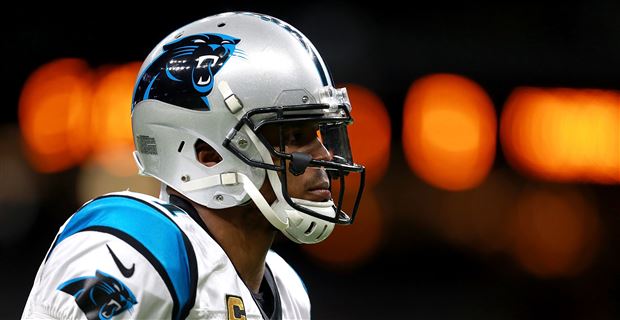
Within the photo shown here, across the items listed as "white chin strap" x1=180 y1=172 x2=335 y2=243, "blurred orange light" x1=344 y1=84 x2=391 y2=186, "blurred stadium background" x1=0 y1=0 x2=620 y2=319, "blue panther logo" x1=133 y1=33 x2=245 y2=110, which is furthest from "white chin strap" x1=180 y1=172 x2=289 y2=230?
"blurred orange light" x1=344 y1=84 x2=391 y2=186

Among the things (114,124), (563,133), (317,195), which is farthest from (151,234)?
(563,133)

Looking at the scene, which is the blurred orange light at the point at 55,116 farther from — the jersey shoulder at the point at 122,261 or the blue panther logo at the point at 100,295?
the blue panther logo at the point at 100,295

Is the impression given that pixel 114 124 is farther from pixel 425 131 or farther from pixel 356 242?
pixel 425 131

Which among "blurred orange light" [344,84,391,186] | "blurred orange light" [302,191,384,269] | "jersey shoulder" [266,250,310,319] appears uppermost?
"jersey shoulder" [266,250,310,319]

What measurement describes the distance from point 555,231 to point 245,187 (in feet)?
10.9

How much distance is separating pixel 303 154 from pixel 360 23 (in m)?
3.17

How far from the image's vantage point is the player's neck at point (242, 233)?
1711 mm

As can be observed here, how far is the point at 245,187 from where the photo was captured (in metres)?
1.68

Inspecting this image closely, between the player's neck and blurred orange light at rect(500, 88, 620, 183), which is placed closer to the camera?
the player's neck

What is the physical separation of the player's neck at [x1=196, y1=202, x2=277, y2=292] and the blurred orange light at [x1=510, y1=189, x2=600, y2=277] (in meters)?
2.90

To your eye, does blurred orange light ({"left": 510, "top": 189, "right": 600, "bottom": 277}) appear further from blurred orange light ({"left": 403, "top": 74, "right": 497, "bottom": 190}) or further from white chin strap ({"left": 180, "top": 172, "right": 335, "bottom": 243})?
white chin strap ({"left": 180, "top": 172, "right": 335, "bottom": 243})

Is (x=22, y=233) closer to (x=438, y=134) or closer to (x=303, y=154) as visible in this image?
(x=438, y=134)

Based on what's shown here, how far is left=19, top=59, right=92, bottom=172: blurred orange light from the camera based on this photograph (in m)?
4.53

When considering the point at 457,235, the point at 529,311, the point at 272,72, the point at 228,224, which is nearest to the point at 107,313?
the point at 228,224
